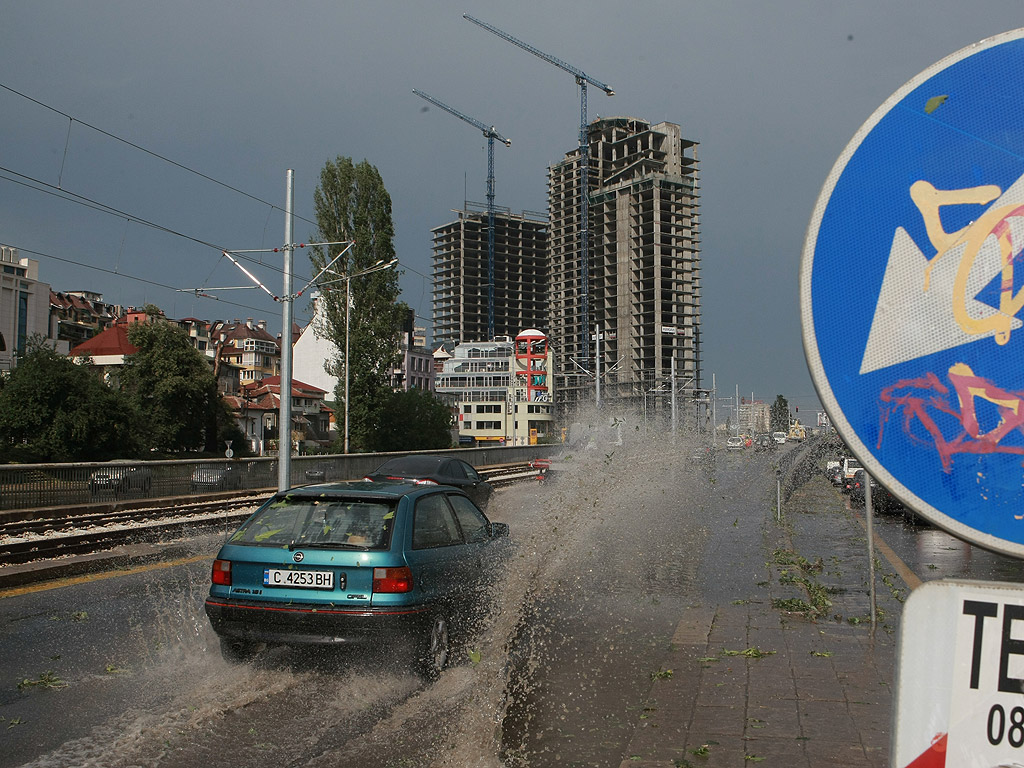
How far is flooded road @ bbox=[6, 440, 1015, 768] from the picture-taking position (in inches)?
201

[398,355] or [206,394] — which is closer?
[398,355]

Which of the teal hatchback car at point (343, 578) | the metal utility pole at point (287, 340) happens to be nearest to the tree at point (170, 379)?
the metal utility pole at point (287, 340)

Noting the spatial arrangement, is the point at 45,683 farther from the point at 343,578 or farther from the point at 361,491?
the point at 361,491

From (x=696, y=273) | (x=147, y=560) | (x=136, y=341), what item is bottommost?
(x=147, y=560)

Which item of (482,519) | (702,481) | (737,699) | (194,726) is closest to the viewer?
(194,726)

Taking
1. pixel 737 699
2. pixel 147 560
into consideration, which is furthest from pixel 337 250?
pixel 737 699

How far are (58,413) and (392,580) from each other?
43.8 metres

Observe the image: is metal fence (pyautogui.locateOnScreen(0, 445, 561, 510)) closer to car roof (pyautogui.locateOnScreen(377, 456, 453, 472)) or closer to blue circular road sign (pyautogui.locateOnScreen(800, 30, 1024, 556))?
car roof (pyautogui.locateOnScreen(377, 456, 453, 472))

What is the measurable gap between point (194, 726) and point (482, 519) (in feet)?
11.9

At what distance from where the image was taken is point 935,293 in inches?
63.7

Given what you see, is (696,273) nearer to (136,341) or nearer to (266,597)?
(136,341)

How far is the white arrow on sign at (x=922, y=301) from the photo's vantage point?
1.59m

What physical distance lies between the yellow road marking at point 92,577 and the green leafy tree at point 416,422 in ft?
142

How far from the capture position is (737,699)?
5.88 metres
